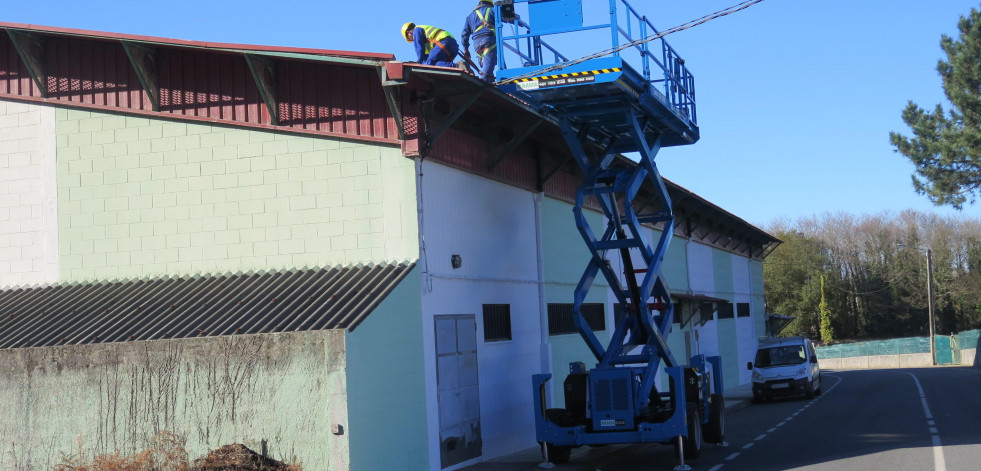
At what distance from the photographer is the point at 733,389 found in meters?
37.8

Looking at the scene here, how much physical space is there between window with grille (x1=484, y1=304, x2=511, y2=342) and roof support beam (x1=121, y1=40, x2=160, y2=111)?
6713 millimetres

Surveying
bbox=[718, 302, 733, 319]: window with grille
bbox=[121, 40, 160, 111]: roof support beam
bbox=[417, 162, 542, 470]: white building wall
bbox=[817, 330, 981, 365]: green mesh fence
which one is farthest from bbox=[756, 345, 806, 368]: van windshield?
bbox=[817, 330, 981, 365]: green mesh fence

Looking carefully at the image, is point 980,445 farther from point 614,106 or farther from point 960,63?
point 960,63

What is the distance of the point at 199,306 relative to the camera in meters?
14.3

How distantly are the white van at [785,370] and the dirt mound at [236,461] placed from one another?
777 inches

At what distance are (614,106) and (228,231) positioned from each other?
6.70m

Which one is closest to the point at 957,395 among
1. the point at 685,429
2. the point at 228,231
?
the point at 685,429

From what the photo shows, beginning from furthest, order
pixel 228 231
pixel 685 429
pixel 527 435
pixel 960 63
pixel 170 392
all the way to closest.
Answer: pixel 960 63 < pixel 527 435 < pixel 228 231 < pixel 685 429 < pixel 170 392

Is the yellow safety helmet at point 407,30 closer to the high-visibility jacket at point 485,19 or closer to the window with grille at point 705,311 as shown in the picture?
the high-visibility jacket at point 485,19

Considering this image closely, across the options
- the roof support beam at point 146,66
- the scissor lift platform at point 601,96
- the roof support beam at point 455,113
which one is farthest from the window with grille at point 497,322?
the roof support beam at point 146,66

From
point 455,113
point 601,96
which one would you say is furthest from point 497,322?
point 601,96

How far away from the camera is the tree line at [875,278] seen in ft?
266

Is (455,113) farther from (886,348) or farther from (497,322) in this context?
(886,348)

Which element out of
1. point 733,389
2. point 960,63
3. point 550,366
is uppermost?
point 960,63
